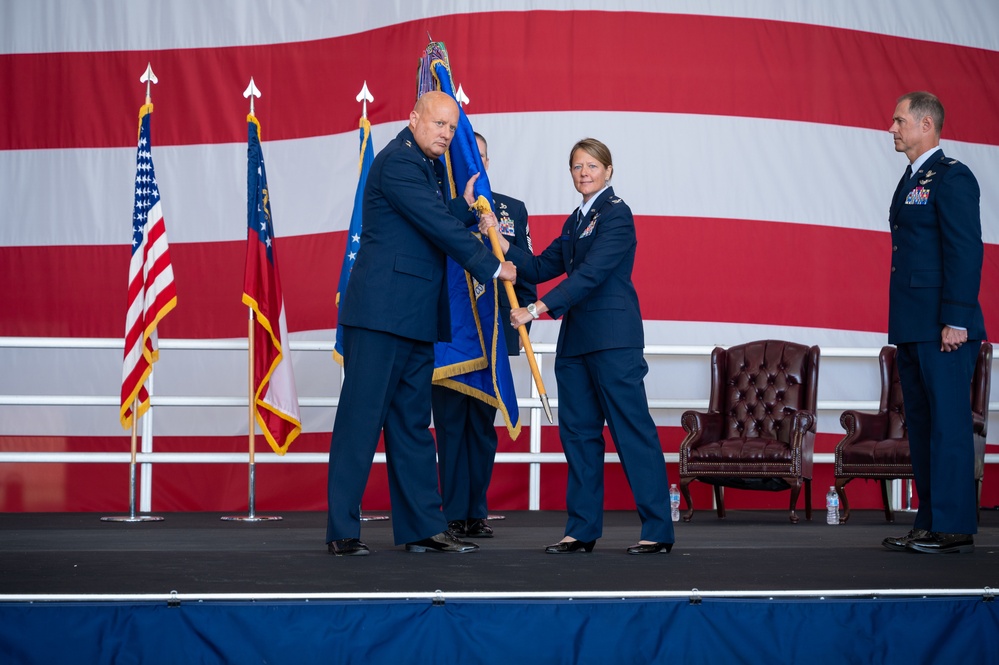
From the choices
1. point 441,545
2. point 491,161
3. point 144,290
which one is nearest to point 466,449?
point 441,545

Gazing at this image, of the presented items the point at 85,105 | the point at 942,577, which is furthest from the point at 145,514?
the point at 942,577

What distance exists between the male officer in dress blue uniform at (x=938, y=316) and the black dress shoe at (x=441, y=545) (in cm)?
143

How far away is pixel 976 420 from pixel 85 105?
5142mm

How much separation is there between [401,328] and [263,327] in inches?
79.7

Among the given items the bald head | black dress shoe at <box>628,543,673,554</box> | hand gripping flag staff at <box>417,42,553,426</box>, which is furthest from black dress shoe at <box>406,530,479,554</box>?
the bald head

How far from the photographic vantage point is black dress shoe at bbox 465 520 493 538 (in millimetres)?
4198

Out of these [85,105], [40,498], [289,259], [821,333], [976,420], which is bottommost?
[40,498]

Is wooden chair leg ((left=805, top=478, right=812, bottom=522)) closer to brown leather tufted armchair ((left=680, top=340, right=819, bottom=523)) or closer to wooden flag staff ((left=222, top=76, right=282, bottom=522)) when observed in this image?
brown leather tufted armchair ((left=680, top=340, right=819, bottom=523))

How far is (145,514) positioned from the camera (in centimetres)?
541

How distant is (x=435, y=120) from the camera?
342 centimetres

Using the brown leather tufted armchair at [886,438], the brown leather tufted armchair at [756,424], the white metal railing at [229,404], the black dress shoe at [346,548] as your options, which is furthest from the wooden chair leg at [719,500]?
the black dress shoe at [346,548]

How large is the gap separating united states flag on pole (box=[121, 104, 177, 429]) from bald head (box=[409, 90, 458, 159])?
6.94 feet

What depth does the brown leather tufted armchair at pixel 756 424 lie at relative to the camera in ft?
17.2

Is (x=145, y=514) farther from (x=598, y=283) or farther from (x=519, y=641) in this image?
(x=519, y=641)
